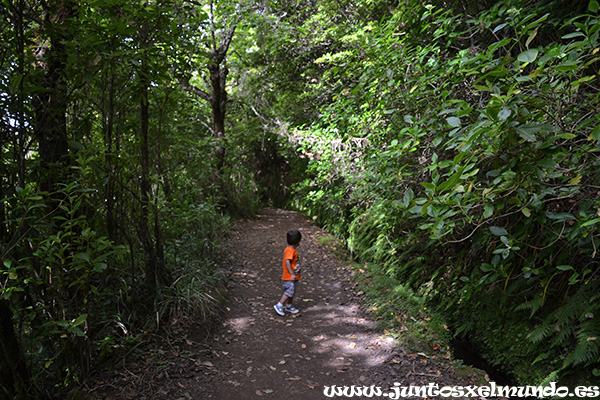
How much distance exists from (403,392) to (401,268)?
2.68 metres

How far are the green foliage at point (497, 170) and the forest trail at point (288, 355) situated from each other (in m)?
1.11

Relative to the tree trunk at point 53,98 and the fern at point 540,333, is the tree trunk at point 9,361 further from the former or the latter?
the fern at point 540,333

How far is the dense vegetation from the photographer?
8.00ft

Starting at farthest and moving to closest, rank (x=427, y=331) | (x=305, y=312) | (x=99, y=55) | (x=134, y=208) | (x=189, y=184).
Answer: (x=189, y=184) → (x=305, y=312) → (x=427, y=331) → (x=134, y=208) → (x=99, y=55)

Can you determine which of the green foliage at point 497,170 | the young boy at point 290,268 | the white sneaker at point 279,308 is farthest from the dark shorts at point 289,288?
the green foliage at point 497,170

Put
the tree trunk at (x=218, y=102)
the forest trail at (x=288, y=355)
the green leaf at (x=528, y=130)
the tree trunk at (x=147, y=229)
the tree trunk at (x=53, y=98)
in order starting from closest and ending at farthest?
the green leaf at (x=528, y=130) < the tree trunk at (x=53, y=98) < the forest trail at (x=288, y=355) < the tree trunk at (x=147, y=229) < the tree trunk at (x=218, y=102)

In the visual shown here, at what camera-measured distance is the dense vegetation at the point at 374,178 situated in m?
2.44

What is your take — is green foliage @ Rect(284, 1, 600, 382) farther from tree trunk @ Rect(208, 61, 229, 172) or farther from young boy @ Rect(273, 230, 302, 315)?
tree trunk @ Rect(208, 61, 229, 172)

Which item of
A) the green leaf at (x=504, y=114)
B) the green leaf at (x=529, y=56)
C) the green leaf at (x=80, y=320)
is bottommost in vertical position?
the green leaf at (x=80, y=320)

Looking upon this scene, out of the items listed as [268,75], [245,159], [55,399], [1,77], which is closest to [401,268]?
[55,399]

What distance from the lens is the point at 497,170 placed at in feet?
7.82

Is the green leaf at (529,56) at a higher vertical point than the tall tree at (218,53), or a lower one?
lower

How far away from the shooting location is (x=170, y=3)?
12.1 feet

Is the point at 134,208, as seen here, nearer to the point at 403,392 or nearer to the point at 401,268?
the point at 403,392
